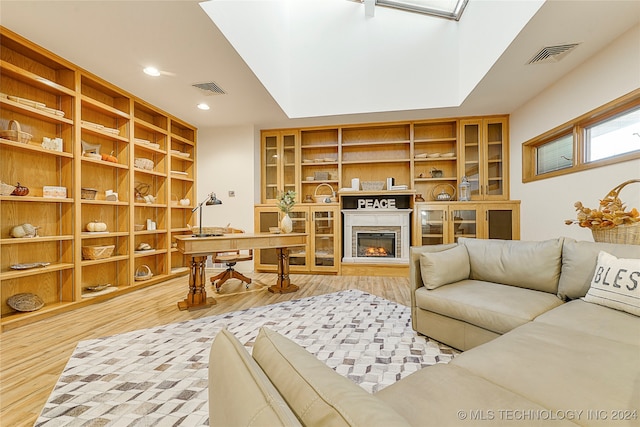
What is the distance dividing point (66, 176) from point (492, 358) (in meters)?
3.96

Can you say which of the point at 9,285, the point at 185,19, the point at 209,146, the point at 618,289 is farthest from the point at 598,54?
the point at 9,285

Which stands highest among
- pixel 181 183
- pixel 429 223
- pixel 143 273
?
pixel 181 183

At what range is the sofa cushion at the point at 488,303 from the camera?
1639 millimetres

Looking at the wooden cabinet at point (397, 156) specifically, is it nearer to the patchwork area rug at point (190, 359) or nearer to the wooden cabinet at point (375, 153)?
the wooden cabinet at point (375, 153)

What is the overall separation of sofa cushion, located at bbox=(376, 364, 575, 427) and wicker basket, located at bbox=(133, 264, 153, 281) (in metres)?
3.95

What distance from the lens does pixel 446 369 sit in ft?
3.28

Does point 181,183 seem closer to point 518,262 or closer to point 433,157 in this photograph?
point 433,157

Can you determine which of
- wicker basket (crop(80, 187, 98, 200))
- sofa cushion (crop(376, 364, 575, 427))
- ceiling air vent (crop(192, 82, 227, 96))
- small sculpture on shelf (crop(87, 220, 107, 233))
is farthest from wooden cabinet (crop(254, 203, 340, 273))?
sofa cushion (crop(376, 364, 575, 427))

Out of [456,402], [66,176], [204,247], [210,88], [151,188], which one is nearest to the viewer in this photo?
[456,402]

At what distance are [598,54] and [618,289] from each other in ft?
8.17

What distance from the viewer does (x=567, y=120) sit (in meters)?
3.14

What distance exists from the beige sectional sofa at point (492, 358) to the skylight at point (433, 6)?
338 cm

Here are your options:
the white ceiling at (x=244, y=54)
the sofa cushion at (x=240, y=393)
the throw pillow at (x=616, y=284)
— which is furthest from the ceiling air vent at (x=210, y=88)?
the throw pillow at (x=616, y=284)

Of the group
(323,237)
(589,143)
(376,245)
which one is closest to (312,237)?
(323,237)
